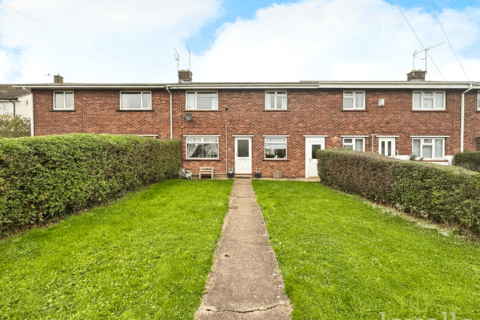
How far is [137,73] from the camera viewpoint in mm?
19359

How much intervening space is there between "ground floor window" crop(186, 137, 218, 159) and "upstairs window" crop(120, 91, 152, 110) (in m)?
3.26

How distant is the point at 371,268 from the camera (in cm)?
320

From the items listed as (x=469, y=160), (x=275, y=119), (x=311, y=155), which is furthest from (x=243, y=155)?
(x=469, y=160)

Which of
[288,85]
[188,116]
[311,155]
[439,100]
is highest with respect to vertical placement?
[288,85]

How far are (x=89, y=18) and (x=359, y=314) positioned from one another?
13.1m

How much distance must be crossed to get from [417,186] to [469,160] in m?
10.5

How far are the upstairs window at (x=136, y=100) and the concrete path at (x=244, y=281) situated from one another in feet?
36.5

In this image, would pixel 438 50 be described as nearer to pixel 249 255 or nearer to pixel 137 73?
pixel 249 255

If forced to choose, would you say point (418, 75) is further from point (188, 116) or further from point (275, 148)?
point (188, 116)

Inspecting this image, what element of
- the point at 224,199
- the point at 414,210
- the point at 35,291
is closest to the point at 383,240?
the point at 414,210

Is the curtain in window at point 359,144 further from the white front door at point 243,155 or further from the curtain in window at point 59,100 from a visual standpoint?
the curtain in window at point 59,100

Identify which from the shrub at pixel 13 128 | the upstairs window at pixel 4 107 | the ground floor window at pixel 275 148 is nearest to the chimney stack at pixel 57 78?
the shrub at pixel 13 128

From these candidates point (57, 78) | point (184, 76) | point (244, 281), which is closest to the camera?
point (244, 281)

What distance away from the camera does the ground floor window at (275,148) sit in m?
13.4
